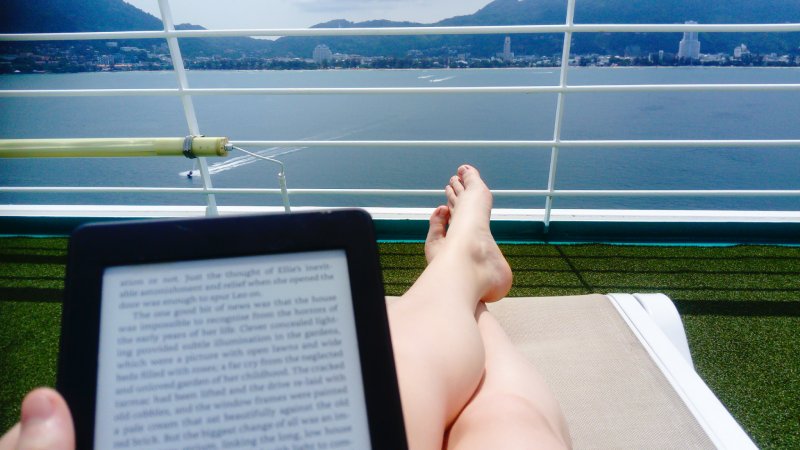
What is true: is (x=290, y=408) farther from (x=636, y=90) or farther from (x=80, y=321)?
(x=636, y=90)

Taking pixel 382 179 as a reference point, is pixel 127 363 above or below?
above

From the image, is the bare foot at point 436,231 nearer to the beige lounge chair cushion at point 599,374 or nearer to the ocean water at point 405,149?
the beige lounge chair cushion at point 599,374

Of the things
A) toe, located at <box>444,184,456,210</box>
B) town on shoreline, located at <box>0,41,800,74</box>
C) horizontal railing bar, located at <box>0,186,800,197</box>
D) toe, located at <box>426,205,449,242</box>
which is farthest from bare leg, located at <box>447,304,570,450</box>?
Answer: town on shoreline, located at <box>0,41,800,74</box>

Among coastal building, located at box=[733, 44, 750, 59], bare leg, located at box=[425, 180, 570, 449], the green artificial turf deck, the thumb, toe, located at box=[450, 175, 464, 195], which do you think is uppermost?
coastal building, located at box=[733, 44, 750, 59]

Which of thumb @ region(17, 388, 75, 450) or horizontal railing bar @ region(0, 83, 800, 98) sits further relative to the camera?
horizontal railing bar @ region(0, 83, 800, 98)

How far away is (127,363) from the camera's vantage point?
380mm

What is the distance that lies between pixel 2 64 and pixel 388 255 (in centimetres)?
188

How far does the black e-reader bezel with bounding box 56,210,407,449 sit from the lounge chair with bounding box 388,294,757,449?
2.14ft

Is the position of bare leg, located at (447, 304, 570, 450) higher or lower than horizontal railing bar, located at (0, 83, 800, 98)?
lower

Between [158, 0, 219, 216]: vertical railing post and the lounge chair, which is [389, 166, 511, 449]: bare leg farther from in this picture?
[158, 0, 219, 216]: vertical railing post

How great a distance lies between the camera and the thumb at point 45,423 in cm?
35

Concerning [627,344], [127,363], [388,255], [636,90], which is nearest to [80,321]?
[127,363]

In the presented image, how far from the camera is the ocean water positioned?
2.61 metres

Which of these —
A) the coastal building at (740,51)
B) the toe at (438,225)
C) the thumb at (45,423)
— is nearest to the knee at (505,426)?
the thumb at (45,423)
